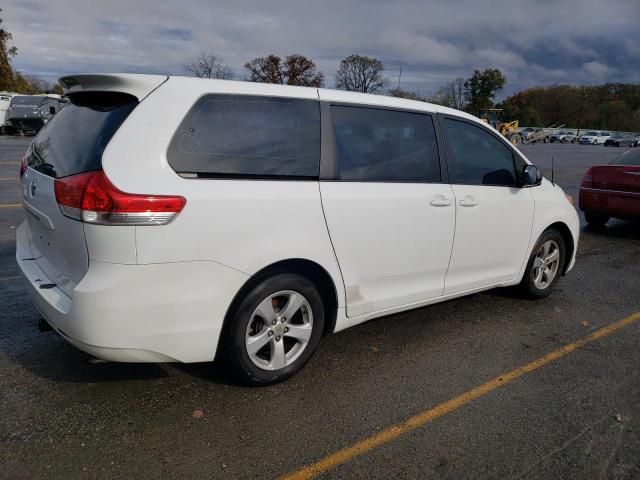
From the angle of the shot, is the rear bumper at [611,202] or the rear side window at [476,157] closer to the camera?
the rear side window at [476,157]

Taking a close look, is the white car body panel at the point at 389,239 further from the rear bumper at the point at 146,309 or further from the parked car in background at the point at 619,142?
the parked car in background at the point at 619,142

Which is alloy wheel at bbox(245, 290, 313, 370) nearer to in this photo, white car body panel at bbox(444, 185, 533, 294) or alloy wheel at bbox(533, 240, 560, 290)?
white car body panel at bbox(444, 185, 533, 294)

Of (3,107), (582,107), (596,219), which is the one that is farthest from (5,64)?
(582,107)

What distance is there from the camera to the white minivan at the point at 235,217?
253 centimetres

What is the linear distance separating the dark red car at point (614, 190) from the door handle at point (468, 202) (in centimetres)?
523

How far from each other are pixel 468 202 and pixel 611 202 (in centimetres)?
546

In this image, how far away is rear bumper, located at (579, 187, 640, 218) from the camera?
782cm

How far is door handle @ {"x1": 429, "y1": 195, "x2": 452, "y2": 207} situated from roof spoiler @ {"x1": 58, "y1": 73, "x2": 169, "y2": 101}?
195 centimetres

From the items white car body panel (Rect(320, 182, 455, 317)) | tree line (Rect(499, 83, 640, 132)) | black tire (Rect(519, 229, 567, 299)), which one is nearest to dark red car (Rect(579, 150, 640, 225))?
black tire (Rect(519, 229, 567, 299))

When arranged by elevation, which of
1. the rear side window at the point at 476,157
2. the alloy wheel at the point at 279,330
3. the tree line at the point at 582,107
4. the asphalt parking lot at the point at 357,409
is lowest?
the asphalt parking lot at the point at 357,409

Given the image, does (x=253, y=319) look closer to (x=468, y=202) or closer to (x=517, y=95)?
(x=468, y=202)

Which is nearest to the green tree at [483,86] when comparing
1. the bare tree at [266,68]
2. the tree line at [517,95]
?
the tree line at [517,95]

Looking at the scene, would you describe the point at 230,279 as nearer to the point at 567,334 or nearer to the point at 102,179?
the point at 102,179

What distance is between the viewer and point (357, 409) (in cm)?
296
